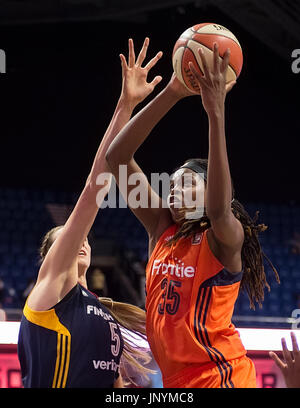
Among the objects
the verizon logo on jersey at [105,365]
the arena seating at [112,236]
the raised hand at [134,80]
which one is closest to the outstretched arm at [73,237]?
the raised hand at [134,80]

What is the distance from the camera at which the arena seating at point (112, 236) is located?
10.1 m

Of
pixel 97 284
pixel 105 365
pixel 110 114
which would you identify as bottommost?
pixel 97 284

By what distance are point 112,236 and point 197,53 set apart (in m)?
8.53

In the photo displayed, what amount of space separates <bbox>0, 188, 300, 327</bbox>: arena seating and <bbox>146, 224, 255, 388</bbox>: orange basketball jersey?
24.7 feet

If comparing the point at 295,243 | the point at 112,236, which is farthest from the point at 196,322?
the point at 295,243

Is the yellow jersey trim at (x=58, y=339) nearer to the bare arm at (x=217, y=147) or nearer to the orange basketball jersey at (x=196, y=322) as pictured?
the orange basketball jersey at (x=196, y=322)

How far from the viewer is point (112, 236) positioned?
10.8 meters

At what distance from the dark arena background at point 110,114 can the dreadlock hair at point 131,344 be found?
733cm

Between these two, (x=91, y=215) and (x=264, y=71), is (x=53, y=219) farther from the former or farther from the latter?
(x=91, y=215)

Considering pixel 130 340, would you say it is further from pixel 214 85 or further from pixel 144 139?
pixel 214 85

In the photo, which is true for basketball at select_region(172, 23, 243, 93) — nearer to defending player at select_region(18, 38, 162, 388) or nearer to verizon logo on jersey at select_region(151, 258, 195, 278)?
defending player at select_region(18, 38, 162, 388)

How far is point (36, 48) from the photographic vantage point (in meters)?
11.1

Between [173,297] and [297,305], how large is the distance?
299 inches
